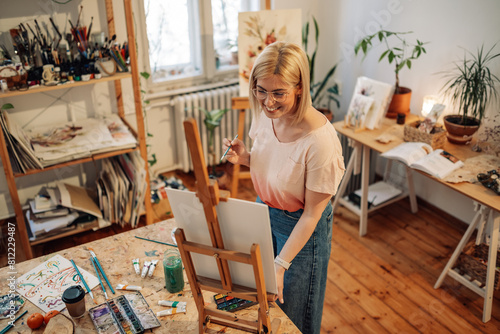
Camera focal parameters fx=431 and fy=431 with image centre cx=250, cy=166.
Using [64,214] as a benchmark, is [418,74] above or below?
above

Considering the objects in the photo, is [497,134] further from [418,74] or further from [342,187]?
[342,187]

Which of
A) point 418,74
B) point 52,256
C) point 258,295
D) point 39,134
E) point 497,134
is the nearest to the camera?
point 258,295

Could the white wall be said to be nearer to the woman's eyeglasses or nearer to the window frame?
the window frame

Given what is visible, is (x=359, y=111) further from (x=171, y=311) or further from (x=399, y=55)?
(x=171, y=311)

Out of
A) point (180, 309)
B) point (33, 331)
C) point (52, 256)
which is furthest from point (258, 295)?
point (52, 256)

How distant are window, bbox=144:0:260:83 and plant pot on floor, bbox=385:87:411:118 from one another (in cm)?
137

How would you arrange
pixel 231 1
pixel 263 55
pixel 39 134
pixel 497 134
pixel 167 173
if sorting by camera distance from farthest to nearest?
pixel 167 173 < pixel 231 1 < pixel 39 134 < pixel 497 134 < pixel 263 55

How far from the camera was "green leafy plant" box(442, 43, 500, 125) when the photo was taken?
8.34ft

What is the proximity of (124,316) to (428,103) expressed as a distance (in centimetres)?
236

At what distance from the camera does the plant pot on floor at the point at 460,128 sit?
2592 mm

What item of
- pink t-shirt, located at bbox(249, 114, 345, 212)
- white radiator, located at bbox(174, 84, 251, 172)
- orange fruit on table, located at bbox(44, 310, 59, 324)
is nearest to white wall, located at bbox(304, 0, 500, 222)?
white radiator, located at bbox(174, 84, 251, 172)

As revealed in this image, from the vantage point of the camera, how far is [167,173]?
12.4 feet

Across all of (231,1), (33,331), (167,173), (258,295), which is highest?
(231,1)

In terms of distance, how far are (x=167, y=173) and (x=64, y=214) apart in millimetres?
1142
